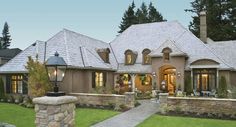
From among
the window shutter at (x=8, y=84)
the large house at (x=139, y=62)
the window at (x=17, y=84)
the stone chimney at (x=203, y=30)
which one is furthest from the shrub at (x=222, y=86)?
the window shutter at (x=8, y=84)

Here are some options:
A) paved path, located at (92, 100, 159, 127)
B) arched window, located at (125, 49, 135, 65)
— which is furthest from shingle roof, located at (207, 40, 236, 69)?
paved path, located at (92, 100, 159, 127)

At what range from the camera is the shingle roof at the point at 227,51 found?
24770mm

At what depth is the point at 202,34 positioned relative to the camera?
90.7 feet

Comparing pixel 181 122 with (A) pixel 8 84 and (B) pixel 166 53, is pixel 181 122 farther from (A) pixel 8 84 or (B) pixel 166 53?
(A) pixel 8 84

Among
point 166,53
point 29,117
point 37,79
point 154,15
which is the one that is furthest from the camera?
point 154,15

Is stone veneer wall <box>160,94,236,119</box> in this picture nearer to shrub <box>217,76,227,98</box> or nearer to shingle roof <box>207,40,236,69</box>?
shrub <box>217,76,227,98</box>

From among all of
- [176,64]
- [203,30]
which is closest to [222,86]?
[176,64]

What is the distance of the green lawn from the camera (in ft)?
44.1

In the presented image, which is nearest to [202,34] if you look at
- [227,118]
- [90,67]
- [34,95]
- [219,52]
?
[219,52]

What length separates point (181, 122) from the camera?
14.1 metres

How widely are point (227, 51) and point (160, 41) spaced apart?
622 centimetres

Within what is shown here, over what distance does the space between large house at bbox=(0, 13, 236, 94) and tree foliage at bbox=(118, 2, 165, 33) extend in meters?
23.2

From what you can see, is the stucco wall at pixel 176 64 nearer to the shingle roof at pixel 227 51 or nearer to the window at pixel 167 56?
the window at pixel 167 56

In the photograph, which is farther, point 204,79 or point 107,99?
point 204,79
